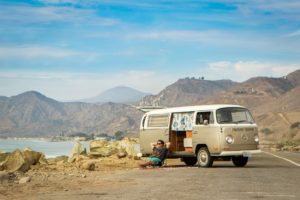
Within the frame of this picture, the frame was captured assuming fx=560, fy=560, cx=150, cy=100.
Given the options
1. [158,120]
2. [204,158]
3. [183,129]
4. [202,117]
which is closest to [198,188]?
[204,158]

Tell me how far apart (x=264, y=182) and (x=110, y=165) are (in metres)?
12.6

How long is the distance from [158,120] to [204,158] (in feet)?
11.3

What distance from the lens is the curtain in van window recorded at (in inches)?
932

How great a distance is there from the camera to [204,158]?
2258cm

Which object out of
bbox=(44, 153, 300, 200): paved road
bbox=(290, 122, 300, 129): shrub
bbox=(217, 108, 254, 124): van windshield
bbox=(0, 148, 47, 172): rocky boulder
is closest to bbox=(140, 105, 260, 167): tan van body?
bbox=(217, 108, 254, 124): van windshield

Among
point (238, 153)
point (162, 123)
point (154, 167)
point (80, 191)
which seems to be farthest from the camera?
point (162, 123)

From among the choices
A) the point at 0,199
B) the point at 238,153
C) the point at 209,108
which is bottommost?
the point at 0,199

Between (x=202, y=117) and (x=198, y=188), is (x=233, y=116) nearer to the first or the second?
(x=202, y=117)

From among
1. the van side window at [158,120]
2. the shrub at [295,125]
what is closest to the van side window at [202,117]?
the van side window at [158,120]

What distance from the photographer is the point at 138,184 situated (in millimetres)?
15594

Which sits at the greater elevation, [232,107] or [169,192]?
[232,107]

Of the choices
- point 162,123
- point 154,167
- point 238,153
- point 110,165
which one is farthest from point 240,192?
point 110,165

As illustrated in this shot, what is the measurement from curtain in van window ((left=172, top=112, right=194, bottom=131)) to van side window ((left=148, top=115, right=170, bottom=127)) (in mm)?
343

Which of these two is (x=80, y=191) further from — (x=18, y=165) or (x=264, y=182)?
(x=18, y=165)
